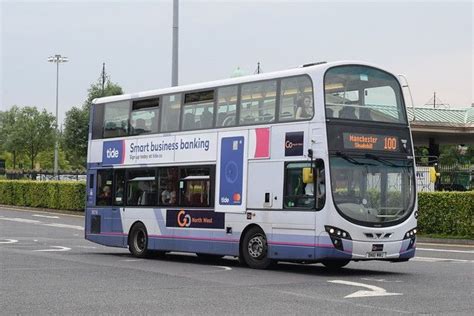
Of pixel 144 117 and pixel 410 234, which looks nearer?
pixel 410 234

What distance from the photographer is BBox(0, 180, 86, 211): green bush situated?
4362 cm

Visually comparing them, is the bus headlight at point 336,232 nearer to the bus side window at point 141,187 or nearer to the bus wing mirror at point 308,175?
the bus wing mirror at point 308,175

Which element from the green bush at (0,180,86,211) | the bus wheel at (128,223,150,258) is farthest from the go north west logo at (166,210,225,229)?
the green bush at (0,180,86,211)

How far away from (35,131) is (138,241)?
195 ft

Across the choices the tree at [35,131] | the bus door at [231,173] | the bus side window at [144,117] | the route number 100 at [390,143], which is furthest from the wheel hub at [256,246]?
the tree at [35,131]

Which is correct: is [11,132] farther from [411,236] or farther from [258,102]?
[411,236]

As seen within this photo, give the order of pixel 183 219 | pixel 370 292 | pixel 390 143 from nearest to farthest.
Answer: pixel 370 292 < pixel 390 143 < pixel 183 219

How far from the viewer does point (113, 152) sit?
2031 cm

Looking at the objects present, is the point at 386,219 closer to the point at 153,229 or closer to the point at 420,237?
the point at 153,229

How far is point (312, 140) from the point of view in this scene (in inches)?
591

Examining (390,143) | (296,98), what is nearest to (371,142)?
(390,143)

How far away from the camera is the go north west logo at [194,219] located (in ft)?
55.9

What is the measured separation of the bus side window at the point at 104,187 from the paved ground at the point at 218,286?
139cm

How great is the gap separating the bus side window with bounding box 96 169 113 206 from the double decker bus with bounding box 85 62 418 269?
4.68 feet
